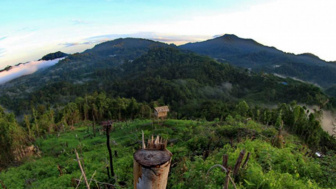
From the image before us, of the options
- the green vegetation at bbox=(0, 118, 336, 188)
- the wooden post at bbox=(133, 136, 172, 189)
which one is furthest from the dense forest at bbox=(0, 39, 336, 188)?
the wooden post at bbox=(133, 136, 172, 189)

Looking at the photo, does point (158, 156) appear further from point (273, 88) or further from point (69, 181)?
point (273, 88)

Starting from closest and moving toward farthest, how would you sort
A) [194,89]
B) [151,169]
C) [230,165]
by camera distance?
[151,169]
[230,165]
[194,89]

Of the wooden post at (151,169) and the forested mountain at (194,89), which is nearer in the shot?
the wooden post at (151,169)

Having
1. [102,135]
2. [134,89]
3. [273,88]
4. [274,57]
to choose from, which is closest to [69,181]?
[102,135]

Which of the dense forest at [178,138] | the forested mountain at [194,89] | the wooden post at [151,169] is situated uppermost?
the wooden post at [151,169]

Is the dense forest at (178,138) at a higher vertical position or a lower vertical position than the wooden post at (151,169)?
lower

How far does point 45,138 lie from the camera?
62.5ft

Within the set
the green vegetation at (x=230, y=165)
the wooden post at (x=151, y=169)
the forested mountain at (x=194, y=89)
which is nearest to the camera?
the wooden post at (x=151, y=169)

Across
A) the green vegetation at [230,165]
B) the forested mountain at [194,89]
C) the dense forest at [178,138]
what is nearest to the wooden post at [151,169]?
the dense forest at [178,138]

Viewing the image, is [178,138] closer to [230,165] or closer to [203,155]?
[203,155]

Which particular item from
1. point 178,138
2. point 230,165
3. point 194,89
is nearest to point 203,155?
point 230,165

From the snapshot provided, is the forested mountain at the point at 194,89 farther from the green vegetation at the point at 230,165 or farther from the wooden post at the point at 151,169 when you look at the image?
the wooden post at the point at 151,169

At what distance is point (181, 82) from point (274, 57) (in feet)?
520

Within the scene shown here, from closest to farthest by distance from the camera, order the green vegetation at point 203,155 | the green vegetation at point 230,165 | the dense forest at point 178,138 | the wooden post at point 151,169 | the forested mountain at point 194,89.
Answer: the wooden post at point 151,169
the green vegetation at point 230,165
the green vegetation at point 203,155
the dense forest at point 178,138
the forested mountain at point 194,89
